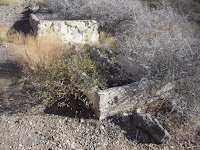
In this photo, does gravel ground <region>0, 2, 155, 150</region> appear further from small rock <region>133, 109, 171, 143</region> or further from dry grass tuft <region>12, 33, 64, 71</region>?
dry grass tuft <region>12, 33, 64, 71</region>

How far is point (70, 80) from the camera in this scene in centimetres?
266

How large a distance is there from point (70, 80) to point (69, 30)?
2223mm

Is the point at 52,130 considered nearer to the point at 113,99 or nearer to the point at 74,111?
the point at 74,111

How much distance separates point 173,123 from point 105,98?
3.49 feet

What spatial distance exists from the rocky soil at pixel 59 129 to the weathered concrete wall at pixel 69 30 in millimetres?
1883

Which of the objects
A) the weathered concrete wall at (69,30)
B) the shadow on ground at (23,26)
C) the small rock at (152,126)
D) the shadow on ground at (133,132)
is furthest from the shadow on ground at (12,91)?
the shadow on ground at (23,26)

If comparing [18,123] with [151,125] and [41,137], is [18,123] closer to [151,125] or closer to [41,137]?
[41,137]

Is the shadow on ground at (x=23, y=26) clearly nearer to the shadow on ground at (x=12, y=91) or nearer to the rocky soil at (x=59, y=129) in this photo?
the shadow on ground at (x=12, y=91)

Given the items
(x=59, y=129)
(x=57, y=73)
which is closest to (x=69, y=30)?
(x=57, y=73)

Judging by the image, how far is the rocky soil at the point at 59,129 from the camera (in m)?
2.20

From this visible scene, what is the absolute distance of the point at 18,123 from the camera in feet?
7.92

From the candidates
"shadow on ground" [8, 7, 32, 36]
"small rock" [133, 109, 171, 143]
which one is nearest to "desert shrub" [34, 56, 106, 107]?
"small rock" [133, 109, 171, 143]

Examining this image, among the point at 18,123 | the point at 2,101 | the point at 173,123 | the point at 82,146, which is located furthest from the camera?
the point at 2,101

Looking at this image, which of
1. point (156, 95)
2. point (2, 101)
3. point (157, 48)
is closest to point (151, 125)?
point (156, 95)
